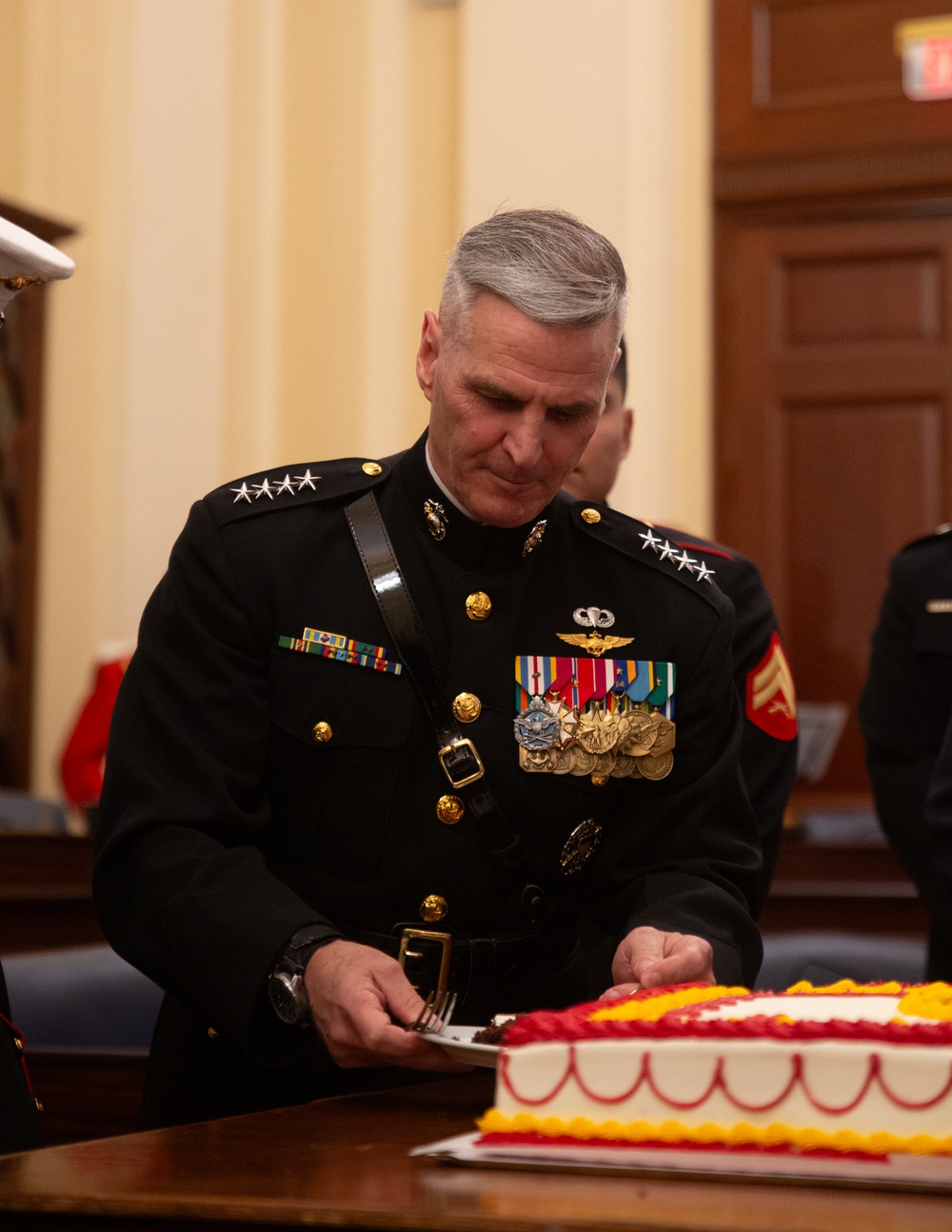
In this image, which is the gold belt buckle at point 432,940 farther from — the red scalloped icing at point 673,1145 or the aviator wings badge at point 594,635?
the red scalloped icing at point 673,1145

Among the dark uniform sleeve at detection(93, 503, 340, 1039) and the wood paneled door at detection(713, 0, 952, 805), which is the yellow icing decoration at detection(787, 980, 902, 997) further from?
the wood paneled door at detection(713, 0, 952, 805)

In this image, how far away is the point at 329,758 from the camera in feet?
5.44

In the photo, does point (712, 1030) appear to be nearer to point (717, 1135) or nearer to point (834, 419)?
point (717, 1135)

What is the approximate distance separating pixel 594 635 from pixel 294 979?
20.7 inches

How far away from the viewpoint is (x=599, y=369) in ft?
5.46

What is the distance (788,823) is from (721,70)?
2.69m

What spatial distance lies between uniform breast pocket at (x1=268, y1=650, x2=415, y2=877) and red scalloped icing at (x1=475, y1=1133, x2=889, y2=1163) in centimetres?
54

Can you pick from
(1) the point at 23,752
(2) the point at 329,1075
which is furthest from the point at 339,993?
(1) the point at 23,752

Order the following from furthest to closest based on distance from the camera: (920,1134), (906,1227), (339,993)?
(339,993) → (920,1134) → (906,1227)

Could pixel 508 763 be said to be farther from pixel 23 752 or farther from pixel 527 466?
pixel 23 752

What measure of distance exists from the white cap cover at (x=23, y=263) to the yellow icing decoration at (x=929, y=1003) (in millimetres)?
871

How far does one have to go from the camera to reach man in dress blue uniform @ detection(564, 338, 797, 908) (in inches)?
91.6

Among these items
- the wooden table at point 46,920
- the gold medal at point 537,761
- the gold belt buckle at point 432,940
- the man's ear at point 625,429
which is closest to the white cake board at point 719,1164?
the gold belt buckle at point 432,940

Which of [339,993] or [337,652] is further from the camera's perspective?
[337,652]
